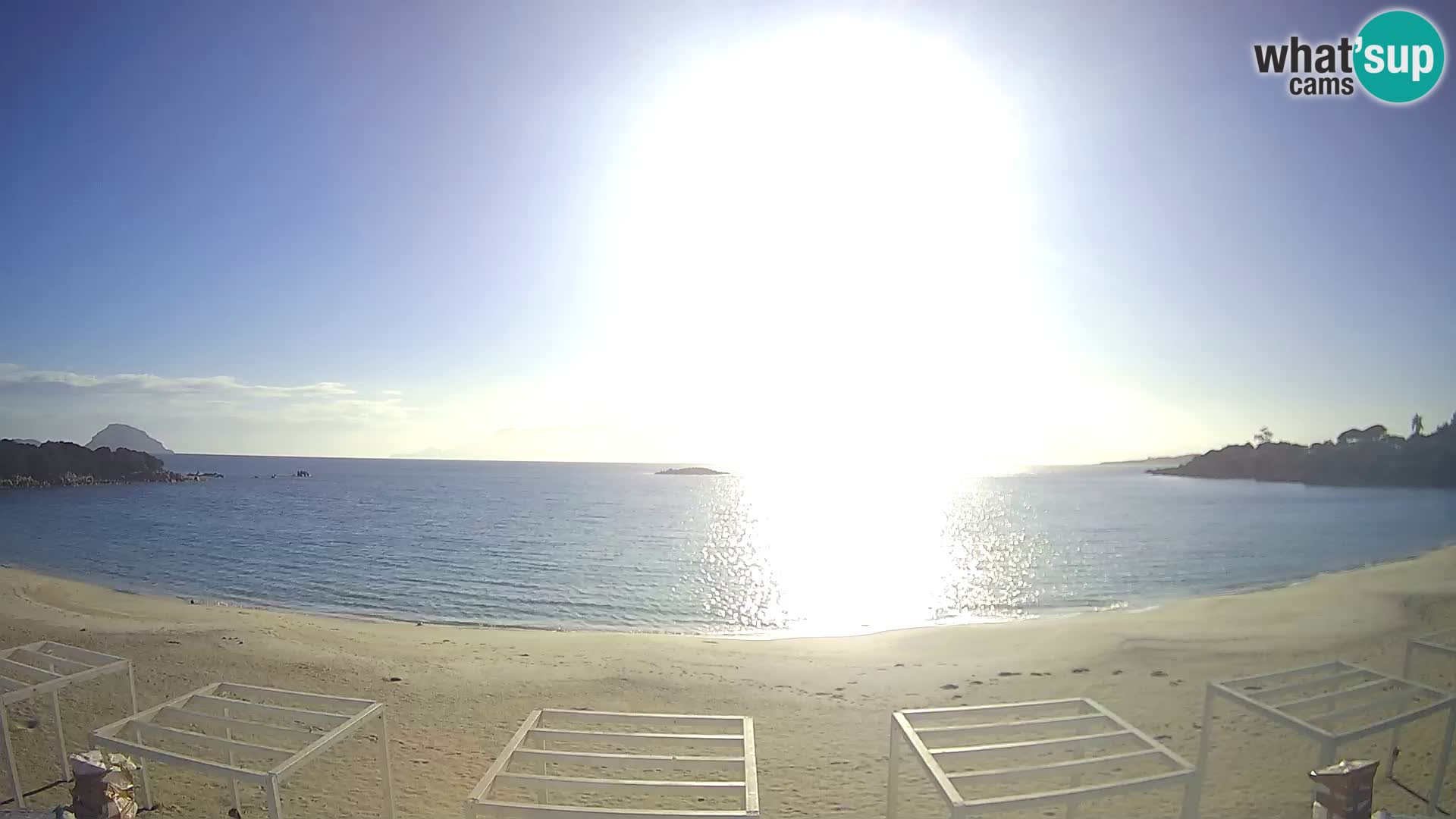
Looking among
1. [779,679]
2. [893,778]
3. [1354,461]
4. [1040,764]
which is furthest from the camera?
[1354,461]

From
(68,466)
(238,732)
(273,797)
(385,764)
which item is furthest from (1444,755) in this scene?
(68,466)

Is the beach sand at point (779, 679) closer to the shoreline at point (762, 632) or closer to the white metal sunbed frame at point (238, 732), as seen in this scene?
the shoreline at point (762, 632)

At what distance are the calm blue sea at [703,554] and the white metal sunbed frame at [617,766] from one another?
14.6m

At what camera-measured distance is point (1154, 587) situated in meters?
24.4

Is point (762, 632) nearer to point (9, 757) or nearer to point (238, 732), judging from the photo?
point (238, 732)

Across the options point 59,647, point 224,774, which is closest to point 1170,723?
point 224,774

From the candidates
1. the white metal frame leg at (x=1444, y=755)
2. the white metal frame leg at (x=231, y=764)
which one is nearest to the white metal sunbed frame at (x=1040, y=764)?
the white metal frame leg at (x=1444, y=755)

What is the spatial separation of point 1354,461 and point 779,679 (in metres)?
87.7

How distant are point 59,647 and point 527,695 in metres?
5.74

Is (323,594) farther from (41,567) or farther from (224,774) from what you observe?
(224,774)

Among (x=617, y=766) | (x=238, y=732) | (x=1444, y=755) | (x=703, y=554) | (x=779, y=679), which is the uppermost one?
(x=617, y=766)

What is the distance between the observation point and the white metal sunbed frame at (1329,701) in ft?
16.2

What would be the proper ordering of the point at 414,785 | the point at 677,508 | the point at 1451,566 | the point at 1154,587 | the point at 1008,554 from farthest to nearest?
the point at 677,508 < the point at 1008,554 < the point at 1154,587 < the point at 1451,566 < the point at 414,785

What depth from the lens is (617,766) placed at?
15.5 ft
